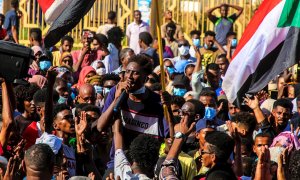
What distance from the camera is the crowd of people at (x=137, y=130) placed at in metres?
9.91

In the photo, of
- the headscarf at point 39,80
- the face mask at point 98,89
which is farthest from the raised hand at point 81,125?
the face mask at point 98,89

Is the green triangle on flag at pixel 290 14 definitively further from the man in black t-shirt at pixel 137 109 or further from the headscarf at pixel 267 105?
the headscarf at pixel 267 105

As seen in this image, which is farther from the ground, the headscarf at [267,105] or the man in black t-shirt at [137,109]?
the man in black t-shirt at [137,109]

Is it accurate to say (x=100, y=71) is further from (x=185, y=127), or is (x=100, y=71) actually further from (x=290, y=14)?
(x=185, y=127)

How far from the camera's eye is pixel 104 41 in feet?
70.3

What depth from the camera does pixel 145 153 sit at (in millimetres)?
9984

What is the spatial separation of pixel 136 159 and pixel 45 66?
7.96 m

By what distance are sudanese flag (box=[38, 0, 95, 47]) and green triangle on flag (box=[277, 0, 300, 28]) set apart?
6.53ft

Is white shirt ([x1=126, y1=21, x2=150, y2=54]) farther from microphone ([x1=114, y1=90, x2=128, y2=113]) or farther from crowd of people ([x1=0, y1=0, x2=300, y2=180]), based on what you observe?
microphone ([x1=114, y1=90, x2=128, y2=113])

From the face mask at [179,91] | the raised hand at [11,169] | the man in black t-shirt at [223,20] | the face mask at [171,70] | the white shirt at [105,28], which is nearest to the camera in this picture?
the raised hand at [11,169]

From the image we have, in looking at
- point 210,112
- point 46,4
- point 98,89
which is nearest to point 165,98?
point 46,4

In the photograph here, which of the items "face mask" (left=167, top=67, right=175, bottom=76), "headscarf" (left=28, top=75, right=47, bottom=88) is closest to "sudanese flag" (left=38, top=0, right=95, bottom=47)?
"headscarf" (left=28, top=75, right=47, bottom=88)

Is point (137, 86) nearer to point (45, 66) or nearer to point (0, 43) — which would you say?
point (0, 43)

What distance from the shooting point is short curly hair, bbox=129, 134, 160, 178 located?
994 centimetres
